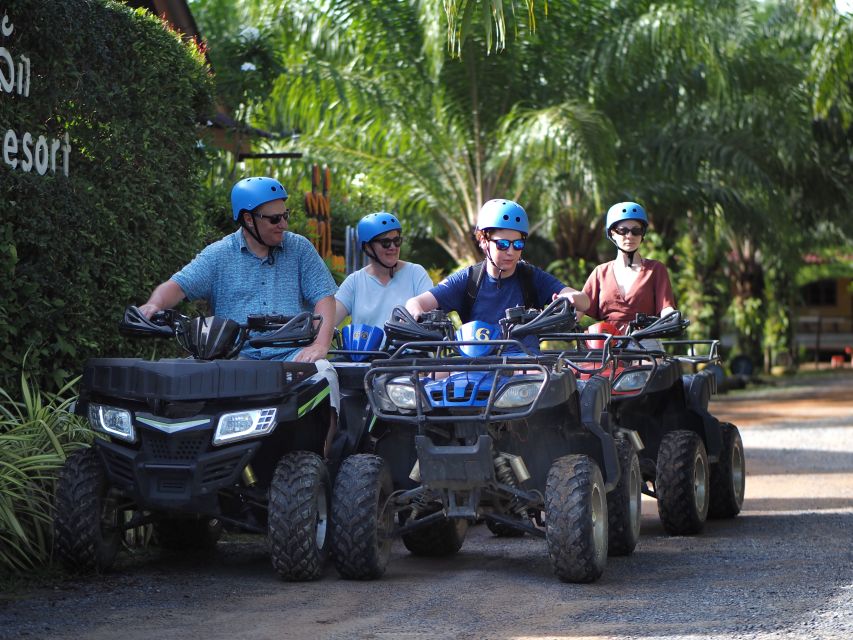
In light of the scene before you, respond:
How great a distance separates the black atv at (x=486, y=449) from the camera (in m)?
7.09

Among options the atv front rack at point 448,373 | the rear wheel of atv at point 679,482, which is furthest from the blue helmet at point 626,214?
the atv front rack at point 448,373

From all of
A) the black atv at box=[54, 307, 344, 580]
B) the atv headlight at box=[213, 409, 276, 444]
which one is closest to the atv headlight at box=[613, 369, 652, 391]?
the black atv at box=[54, 307, 344, 580]

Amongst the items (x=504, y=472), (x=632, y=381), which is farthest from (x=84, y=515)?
(x=632, y=381)

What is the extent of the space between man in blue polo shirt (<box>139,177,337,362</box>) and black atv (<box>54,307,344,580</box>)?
53cm

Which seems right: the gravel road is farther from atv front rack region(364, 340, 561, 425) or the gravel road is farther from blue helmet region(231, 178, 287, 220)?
blue helmet region(231, 178, 287, 220)

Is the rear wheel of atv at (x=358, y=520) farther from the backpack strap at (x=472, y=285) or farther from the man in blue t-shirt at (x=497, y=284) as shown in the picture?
the backpack strap at (x=472, y=285)

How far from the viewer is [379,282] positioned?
30.7ft

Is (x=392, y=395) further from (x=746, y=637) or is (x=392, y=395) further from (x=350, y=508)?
(x=746, y=637)

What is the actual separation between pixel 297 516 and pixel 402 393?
802 millimetres

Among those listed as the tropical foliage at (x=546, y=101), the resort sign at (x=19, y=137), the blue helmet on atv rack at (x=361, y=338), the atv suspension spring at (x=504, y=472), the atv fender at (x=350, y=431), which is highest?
the tropical foliage at (x=546, y=101)

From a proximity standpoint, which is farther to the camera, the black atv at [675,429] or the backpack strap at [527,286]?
the black atv at [675,429]

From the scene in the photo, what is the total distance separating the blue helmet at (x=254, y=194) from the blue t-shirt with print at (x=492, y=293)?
3.54 feet

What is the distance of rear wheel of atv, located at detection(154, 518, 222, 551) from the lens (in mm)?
8359

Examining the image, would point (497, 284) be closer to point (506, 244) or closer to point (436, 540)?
point (506, 244)
